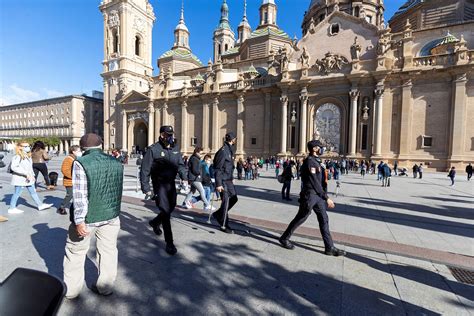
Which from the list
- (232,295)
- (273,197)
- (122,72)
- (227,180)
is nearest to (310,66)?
(273,197)

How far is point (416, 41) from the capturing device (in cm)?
2941

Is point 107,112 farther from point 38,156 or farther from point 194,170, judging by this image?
point 194,170

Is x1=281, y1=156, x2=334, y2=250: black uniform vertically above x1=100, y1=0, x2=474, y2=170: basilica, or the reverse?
x1=100, y1=0, x2=474, y2=170: basilica

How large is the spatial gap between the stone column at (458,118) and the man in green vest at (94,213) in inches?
1179

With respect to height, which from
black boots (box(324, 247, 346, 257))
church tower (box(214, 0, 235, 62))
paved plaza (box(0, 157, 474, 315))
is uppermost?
church tower (box(214, 0, 235, 62))

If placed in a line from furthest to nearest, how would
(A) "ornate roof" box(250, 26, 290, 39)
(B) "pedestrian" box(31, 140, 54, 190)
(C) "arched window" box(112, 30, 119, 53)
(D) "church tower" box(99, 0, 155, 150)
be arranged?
(C) "arched window" box(112, 30, 119, 53) < (D) "church tower" box(99, 0, 155, 150) < (A) "ornate roof" box(250, 26, 290, 39) < (B) "pedestrian" box(31, 140, 54, 190)

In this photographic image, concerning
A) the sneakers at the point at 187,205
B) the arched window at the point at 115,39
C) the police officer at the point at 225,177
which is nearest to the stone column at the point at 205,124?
the arched window at the point at 115,39

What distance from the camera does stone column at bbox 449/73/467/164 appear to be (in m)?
22.9

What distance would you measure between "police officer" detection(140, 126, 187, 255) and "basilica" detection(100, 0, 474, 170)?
2560cm

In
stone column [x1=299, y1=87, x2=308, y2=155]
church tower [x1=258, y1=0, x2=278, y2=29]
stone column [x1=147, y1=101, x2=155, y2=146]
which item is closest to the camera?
stone column [x1=299, y1=87, x2=308, y2=155]

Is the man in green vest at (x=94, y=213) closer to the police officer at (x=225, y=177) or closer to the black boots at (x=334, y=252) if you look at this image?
the police officer at (x=225, y=177)

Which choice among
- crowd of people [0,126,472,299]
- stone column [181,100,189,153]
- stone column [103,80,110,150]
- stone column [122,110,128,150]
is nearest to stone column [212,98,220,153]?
stone column [181,100,189,153]

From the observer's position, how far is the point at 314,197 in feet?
13.8

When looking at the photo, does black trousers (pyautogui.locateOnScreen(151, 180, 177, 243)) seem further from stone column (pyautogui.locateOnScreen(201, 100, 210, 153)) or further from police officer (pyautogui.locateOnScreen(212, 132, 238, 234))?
stone column (pyautogui.locateOnScreen(201, 100, 210, 153))
